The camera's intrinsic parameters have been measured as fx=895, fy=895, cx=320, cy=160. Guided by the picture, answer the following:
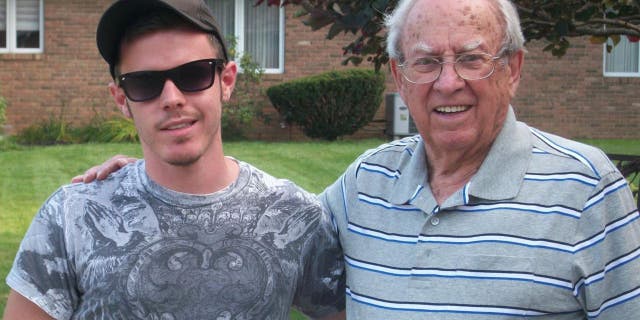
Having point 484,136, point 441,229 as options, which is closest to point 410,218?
point 441,229

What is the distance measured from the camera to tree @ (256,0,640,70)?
418cm

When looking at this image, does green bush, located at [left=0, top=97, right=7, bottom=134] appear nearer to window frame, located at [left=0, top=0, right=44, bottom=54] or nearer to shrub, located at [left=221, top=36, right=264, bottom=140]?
window frame, located at [left=0, top=0, right=44, bottom=54]

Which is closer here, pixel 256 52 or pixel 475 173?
pixel 475 173

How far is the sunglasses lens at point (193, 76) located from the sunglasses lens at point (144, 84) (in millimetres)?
45

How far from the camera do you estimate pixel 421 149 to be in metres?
2.91

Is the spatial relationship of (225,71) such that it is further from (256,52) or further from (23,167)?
(256,52)

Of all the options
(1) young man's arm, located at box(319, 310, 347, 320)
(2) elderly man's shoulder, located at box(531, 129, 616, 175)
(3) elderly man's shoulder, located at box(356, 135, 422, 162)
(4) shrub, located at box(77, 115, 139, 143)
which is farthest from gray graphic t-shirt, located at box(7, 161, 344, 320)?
(4) shrub, located at box(77, 115, 139, 143)

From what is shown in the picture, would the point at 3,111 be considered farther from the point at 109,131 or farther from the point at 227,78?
the point at 227,78

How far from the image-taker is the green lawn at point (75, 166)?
8.91 m

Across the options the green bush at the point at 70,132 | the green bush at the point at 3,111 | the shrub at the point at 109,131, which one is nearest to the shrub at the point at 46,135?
the green bush at the point at 70,132

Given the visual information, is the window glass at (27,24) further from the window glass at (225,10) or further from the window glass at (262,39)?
the window glass at (262,39)

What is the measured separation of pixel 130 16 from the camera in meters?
2.52

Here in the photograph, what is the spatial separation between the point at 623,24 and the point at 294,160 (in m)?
7.79

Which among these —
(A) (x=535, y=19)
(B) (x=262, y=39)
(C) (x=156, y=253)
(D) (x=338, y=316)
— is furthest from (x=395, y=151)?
(B) (x=262, y=39)
